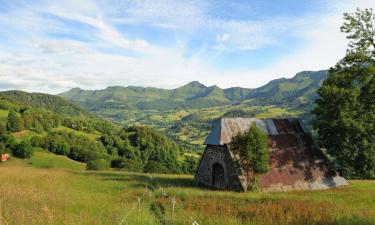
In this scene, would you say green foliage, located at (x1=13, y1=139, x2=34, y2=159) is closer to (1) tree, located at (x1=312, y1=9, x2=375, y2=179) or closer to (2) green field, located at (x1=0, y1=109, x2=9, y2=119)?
(2) green field, located at (x1=0, y1=109, x2=9, y2=119)

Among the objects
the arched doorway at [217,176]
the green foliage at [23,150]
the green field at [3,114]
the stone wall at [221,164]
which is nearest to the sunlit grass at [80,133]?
the green field at [3,114]

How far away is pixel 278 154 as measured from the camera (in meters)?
33.4

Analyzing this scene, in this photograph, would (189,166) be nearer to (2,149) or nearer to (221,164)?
(2,149)

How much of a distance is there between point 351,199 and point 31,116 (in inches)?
6220

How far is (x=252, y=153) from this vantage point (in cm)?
2994

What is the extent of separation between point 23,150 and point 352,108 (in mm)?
108320

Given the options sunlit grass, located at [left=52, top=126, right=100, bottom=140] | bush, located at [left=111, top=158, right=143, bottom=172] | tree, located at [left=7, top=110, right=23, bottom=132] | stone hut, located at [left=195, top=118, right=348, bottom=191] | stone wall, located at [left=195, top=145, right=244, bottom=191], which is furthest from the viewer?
sunlit grass, located at [left=52, top=126, right=100, bottom=140]

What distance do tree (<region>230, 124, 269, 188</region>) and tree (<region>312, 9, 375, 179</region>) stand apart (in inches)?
298

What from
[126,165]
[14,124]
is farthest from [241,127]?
[14,124]

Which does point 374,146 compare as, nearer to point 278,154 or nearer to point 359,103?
point 359,103

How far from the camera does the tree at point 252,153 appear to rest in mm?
29797

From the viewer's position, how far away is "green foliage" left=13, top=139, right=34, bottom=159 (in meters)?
113

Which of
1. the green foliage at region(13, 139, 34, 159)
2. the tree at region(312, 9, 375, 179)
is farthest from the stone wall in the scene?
the green foliage at region(13, 139, 34, 159)

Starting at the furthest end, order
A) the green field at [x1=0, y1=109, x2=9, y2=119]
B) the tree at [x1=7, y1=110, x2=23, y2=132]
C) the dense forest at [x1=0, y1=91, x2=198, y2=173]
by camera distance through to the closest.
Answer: the green field at [x1=0, y1=109, x2=9, y2=119] → the tree at [x1=7, y1=110, x2=23, y2=132] → the dense forest at [x1=0, y1=91, x2=198, y2=173]
